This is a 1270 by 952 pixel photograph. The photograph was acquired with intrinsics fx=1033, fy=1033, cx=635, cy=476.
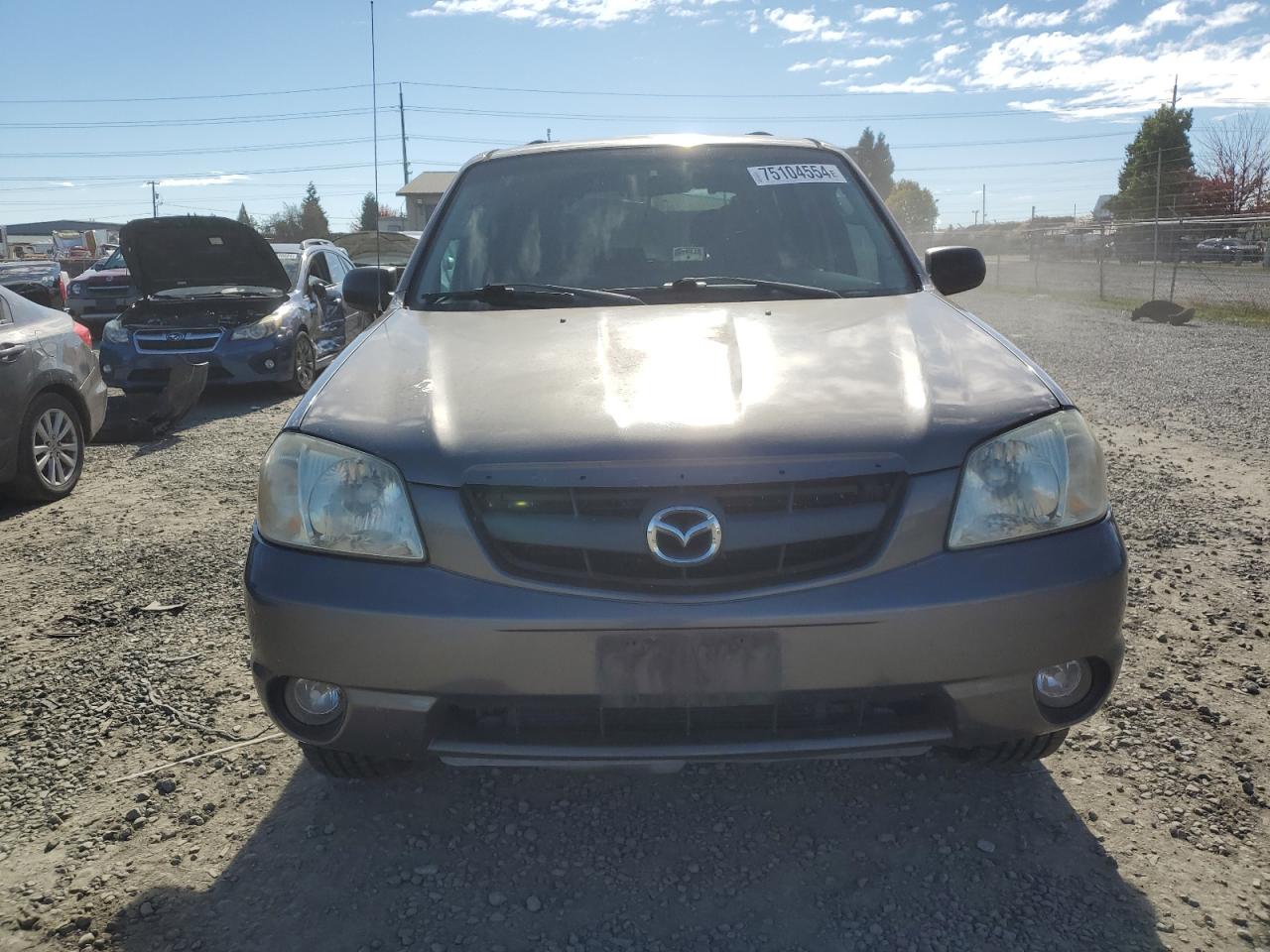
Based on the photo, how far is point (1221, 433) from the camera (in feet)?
23.5

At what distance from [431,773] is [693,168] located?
219 centimetres

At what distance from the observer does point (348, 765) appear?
8.29 feet

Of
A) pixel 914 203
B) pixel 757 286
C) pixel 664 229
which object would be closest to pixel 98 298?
pixel 664 229

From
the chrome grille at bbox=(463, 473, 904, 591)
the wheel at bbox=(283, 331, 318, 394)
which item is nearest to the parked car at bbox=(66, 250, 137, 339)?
the wheel at bbox=(283, 331, 318, 394)

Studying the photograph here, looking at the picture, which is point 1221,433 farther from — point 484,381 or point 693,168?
point 484,381

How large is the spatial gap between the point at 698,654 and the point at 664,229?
1871mm

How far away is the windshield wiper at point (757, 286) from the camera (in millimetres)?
3186

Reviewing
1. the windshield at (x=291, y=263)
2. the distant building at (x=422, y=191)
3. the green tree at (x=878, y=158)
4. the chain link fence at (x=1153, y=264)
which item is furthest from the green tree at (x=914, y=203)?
the windshield at (x=291, y=263)

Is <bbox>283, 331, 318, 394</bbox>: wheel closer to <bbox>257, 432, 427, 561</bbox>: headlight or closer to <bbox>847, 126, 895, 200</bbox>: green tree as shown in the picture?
<bbox>257, 432, 427, 561</bbox>: headlight

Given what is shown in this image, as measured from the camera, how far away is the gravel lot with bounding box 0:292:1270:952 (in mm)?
2160

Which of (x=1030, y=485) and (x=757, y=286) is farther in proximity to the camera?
(x=757, y=286)

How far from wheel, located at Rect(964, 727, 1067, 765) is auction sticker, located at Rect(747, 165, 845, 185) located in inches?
80.4

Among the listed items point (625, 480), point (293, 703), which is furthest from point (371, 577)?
point (625, 480)

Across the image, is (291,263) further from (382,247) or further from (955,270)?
(382,247)
